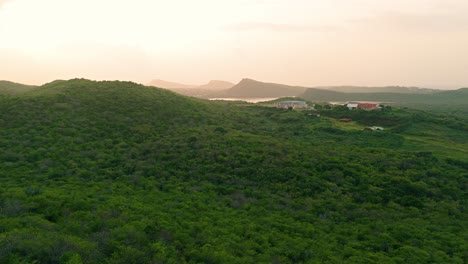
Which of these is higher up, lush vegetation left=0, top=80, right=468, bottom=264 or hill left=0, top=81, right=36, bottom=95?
hill left=0, top=81, right=36, bottom=95

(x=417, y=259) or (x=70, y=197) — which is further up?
(x=70, y=197)

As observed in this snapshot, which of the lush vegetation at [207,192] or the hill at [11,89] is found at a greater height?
the hill at [11,89]

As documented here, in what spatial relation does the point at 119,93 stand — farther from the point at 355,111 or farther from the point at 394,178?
the point at 355,111

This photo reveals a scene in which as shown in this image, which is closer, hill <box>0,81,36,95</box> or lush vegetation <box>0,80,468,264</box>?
lush vegetation <box>0,80,468,264</box>

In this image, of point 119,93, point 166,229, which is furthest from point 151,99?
point 166,229

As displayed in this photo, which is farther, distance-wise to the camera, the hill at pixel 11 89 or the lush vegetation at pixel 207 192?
the hill at pixel 11 89

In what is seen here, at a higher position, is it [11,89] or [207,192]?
[11,89]

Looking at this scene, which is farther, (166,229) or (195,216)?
(195,216)

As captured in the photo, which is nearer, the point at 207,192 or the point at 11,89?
the point at 207,192
